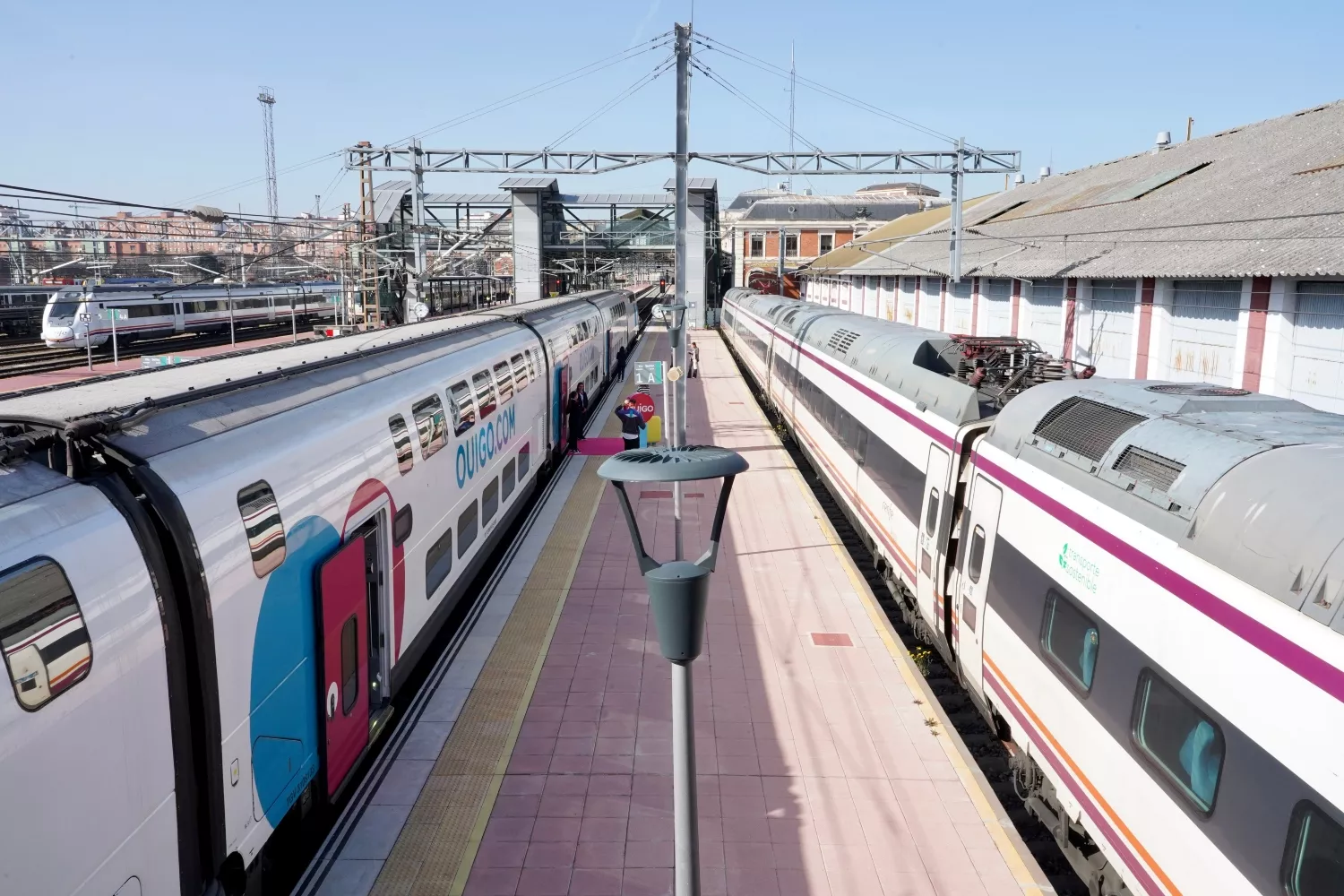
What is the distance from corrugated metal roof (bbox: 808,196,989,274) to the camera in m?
45.7

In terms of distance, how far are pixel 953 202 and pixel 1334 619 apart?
18.9 m

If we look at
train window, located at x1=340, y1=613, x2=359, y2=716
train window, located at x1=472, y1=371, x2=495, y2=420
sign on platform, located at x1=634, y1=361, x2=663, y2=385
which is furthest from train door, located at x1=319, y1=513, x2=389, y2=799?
sign on platform, located at x1=634, y1=361, x2=663, y2=385

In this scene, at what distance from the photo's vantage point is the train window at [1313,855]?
147 inches

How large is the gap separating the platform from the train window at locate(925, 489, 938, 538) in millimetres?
1628

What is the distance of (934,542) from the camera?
920cm

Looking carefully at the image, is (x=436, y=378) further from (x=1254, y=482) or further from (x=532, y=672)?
(x=1254, y=482)

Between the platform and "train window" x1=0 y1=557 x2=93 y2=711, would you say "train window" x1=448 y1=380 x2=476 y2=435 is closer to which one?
the platform

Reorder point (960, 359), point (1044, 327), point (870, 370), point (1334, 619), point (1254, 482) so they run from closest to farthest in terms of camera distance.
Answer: point (1334, 619)
point (1254, 482)
point (960, 359)
point (870, 370)
point (1044, 327)

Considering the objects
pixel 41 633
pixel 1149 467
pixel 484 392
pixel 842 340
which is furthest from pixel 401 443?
pixel 842 340

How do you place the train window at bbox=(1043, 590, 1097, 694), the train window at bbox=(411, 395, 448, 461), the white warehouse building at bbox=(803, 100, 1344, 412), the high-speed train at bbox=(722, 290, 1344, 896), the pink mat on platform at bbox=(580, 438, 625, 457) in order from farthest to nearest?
the pink mat on platform at bbox=(580, 438, 625, 457) < the white warehouse building at bbox=(803, 100, 1344, 412) < the train window at bbox=(411, 395, 448, 461) < the train window at bbox=(1043, 590, 1097, 694) < the high-speed train at bbox=(722, 290, 1344, 896)

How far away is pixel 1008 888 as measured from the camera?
Answer: 651cm

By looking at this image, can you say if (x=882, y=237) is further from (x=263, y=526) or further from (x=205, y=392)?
(x=263, y=526)

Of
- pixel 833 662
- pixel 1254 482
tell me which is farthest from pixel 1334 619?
pixel 833 662

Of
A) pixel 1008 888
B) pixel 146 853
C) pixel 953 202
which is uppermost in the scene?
pixel 953 202
